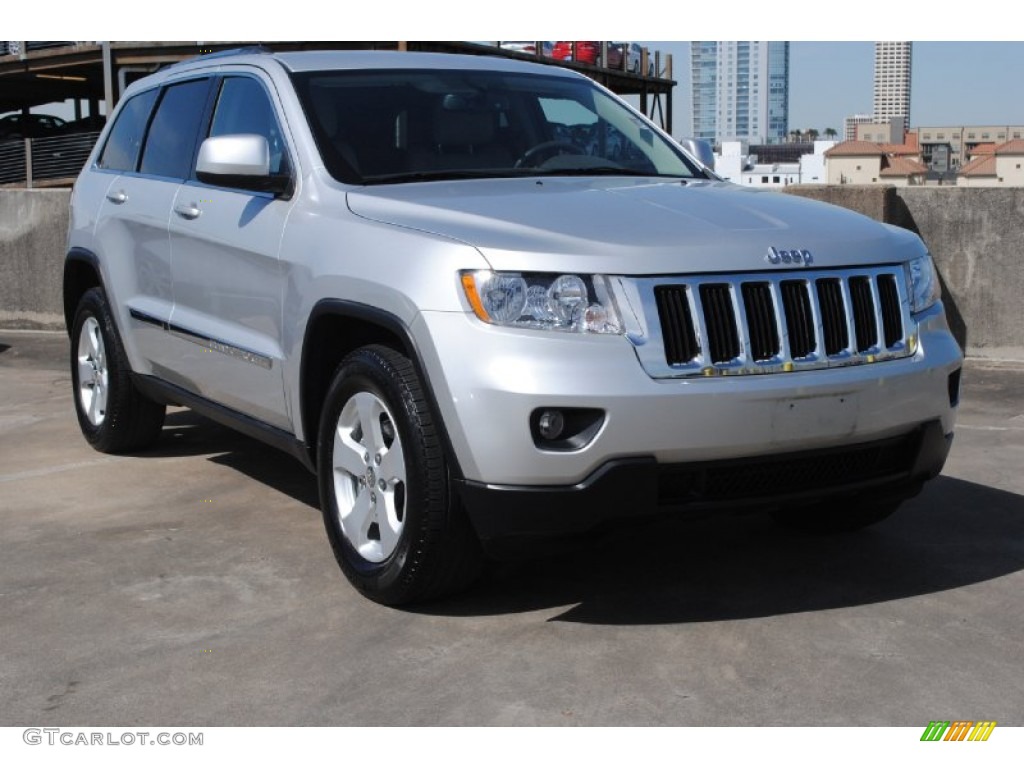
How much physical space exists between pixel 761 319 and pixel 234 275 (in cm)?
210

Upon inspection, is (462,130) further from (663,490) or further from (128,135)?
(128,135)

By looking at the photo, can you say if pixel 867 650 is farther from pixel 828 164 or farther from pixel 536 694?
pixel 828 164

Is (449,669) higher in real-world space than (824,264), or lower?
lower

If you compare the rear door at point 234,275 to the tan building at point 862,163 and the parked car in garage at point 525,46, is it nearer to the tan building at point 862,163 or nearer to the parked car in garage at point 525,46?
the parked car in garage at point 525,46

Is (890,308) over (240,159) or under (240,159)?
under

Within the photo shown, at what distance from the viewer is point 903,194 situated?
983 centimetres

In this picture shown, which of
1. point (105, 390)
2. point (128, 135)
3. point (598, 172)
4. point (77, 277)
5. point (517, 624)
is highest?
point (128, 135)

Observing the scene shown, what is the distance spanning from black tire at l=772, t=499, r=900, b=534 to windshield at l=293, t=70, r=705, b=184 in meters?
1.38

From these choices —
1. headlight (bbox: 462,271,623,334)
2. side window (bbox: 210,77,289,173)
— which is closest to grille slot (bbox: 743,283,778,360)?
headlight (bbox: 462,271,623,334)

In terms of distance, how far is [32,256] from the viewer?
12.1m

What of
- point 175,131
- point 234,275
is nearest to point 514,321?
point 234,275

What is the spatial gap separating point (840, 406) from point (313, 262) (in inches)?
69.4

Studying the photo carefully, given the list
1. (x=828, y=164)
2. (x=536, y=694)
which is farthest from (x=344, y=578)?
(x=828, y=164)
